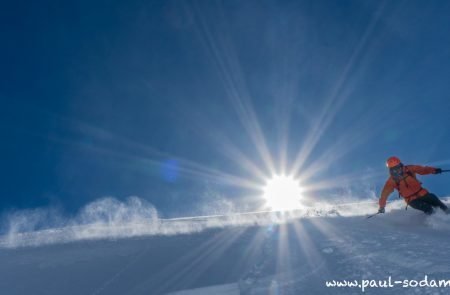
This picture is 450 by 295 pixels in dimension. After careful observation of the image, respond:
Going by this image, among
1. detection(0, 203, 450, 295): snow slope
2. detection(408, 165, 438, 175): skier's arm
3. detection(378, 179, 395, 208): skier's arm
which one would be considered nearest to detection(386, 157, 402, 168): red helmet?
detection(408, 165, 438, 175): skier's arm

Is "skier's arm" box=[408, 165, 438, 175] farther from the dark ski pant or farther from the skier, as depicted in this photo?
the dark ski pant

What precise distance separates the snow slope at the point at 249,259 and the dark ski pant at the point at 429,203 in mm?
550

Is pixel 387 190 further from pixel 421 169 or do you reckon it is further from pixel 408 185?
pixel 421 169

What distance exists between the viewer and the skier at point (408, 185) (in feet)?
42.4

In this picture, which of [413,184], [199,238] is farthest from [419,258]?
[199,238]

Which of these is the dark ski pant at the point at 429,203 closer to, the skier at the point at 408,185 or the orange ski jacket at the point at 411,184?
the skier at the point at 408,185

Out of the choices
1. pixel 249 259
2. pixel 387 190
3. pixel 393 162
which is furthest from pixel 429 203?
pixel 249 259

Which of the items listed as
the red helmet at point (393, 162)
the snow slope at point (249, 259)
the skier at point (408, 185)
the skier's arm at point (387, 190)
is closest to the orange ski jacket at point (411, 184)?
the skier at point (408, 185)

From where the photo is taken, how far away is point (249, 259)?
9398 mm

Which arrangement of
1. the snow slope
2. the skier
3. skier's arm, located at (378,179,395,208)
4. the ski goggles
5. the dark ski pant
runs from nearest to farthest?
the snow slope
the dark ski pant
the skier
the ski goggles
skier's arm, located at (378,179,395,208)

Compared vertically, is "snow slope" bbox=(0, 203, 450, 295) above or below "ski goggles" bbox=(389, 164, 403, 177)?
below

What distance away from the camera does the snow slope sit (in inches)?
282

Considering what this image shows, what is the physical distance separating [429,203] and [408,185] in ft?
3.18

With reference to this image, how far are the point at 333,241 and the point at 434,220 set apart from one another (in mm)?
3951
